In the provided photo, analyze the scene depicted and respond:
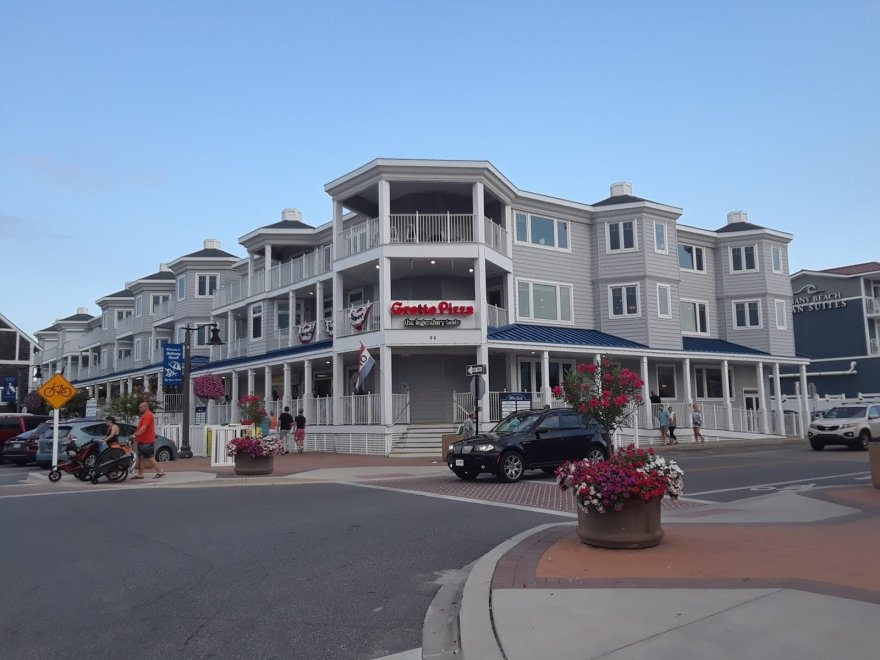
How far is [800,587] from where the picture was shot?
584 cm

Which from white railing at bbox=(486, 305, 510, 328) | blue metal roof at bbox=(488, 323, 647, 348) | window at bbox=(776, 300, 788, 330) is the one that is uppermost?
window at bbox=(776, 300, 788, 330)

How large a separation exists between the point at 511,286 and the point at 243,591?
24158 millimetres

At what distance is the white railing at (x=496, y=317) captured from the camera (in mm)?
28781

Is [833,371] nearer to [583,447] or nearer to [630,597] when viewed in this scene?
[583,447]

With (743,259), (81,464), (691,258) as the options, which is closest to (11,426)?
(81,464)

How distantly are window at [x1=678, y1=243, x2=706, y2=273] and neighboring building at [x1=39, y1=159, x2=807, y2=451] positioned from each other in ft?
0.22

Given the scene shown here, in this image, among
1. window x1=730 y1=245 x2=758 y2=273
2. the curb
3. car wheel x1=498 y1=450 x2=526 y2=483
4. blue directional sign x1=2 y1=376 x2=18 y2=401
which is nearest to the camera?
the curb

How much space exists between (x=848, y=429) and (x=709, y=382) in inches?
417

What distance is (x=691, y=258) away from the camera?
36656mm

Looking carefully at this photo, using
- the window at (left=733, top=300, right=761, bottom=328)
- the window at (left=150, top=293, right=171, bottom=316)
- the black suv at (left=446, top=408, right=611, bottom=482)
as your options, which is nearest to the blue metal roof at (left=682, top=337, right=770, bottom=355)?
the window at (left=733, top=300, right=761, bottom=328)

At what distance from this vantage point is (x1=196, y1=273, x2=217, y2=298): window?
142ft

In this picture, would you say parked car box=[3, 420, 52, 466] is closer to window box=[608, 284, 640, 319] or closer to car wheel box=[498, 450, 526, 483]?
car wheel box=[498, 450, 526, 483]

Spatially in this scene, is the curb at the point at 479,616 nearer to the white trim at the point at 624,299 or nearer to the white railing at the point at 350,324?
the white railing at the point at 350,324

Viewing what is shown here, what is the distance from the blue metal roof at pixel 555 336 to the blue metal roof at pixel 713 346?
3381 mm
